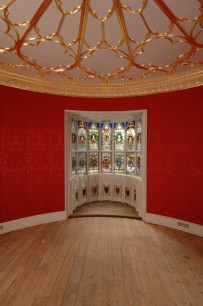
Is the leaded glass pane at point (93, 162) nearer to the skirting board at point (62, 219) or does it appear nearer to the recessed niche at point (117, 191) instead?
the recessed niche at point (117, 191)

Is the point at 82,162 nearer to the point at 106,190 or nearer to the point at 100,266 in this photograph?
the point at 106,190

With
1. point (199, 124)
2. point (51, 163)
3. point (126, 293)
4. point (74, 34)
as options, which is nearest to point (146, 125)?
point (199, 124)

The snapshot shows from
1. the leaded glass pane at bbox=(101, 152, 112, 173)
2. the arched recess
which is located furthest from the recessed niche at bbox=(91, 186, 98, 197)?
the leaded glass pane at bbox=(101, 152, 112, 173)

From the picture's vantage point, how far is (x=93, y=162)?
7.04m

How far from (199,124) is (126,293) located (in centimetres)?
341

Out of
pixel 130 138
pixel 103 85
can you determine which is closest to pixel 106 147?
pixel 130 138

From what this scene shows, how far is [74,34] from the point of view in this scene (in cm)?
313

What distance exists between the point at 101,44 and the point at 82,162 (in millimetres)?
4716

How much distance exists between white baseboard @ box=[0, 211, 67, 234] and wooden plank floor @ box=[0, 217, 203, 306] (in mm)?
168

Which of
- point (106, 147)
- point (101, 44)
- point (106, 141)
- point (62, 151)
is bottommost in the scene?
point (62, 151)

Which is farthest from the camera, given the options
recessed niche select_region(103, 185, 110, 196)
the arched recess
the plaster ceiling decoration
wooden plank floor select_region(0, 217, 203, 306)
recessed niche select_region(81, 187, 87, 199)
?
recessed niche select_region(103, 185, 110, 196)

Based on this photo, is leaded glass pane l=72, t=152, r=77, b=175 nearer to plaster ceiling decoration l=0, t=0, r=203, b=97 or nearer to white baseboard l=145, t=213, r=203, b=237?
plaster ceiling decoration l=0, t=0, r=203, b=97

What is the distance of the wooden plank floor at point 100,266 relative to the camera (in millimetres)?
2660

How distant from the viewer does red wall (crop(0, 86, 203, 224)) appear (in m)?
4.62
